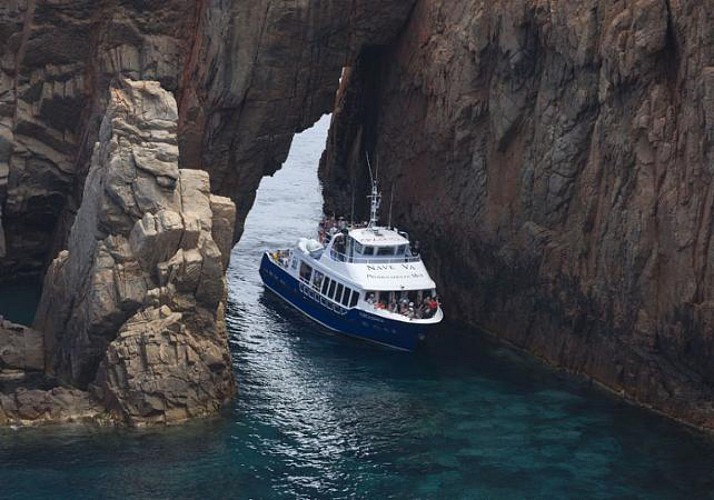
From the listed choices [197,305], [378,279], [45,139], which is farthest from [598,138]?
[45,139]

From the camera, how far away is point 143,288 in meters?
62.8

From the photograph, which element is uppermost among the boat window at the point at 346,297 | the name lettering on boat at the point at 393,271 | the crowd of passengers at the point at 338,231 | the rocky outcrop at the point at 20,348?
the crowd of passengers at the point at 338,231

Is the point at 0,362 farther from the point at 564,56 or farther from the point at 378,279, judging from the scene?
the point at 564,56

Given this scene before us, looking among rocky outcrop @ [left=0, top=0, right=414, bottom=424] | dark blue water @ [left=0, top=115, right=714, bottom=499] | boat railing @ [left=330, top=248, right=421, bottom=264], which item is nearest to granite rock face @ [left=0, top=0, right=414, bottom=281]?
rocky outcrop @ [left=0, top=0, right=414, bottom=424]

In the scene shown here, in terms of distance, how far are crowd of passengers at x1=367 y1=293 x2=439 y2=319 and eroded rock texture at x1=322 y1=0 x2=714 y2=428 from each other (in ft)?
15.0

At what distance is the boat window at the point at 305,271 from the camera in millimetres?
82125

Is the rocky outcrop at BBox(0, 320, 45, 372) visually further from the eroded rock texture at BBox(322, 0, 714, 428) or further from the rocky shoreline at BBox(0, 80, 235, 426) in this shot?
the eroded rock texture at BBox(322, 0, 714, 428)

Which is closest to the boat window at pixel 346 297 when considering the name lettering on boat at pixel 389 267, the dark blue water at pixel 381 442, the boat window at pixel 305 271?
the name lettering on boat at pixel 389 267

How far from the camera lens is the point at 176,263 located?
62719 mm

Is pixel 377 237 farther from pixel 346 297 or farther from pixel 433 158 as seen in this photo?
pixel 433 158

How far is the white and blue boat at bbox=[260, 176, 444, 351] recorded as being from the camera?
7462 cm

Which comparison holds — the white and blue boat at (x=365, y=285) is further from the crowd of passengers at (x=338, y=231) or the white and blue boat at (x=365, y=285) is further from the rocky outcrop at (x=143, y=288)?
the rocky outcrop at (x=143, y=288)

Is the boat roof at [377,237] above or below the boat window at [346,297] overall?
above

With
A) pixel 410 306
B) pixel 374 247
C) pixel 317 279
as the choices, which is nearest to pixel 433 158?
pixel 374 247
